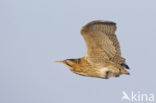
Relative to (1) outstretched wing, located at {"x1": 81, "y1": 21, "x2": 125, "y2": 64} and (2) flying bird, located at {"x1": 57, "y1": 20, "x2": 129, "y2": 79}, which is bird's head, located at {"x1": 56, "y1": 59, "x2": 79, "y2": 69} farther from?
(1) outstretched wing, located at {"x1": 81, "y1": 21, "x2": 125, "y2": 64}

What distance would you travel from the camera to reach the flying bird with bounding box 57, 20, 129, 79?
10352 mm

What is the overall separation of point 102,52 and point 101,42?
21cm

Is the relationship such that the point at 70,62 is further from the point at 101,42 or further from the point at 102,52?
the point at 101,42

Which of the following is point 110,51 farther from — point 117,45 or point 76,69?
point 76,69

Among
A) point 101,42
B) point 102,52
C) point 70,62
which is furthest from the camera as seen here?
point 70,62

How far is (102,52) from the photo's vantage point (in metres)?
10.7

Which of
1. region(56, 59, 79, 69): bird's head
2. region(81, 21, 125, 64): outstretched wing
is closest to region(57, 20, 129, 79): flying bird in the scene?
region(81, 21, 125, 64): outstretched wing

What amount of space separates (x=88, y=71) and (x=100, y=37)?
0.79 meters

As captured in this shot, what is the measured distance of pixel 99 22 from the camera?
33.5 ft

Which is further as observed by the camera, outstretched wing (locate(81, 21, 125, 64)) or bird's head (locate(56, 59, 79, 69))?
bird's head (locate(56, 59, 79, 69))

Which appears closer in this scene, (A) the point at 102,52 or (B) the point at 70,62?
(A) the point at 102,52

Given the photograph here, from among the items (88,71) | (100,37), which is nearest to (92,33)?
(100,37)

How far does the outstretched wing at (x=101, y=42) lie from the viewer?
1031cm

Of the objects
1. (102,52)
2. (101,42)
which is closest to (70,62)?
(102,52)
